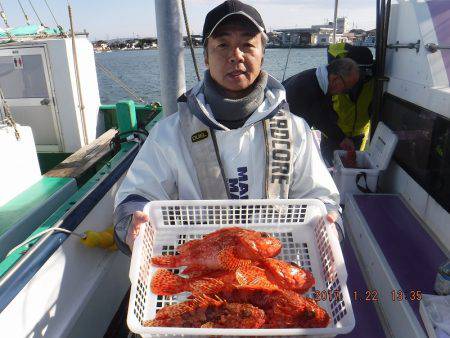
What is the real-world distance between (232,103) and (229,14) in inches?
18.7

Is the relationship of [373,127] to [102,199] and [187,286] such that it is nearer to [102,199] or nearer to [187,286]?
[102,199]

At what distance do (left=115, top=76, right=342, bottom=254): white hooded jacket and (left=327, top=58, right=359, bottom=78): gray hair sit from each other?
7.55 ft

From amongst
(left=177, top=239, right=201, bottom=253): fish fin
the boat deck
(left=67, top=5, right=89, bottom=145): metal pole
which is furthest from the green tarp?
the boat deck

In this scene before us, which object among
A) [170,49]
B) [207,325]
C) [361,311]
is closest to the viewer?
[207,325]

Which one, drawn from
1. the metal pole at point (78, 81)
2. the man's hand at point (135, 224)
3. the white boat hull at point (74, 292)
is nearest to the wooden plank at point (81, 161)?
the metal pole at point (78, 81)

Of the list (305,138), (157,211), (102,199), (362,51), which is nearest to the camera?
(157,211)

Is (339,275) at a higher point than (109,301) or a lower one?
higher

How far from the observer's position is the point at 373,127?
4.59 metres

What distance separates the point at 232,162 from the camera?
2145mm

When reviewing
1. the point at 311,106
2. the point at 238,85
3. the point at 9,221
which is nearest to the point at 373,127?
the point at 311,106

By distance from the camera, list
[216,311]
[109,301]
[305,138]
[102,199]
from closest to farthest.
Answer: [216,311], [305,138], [109,301], [102,199]

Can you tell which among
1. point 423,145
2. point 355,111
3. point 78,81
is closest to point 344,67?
point 355,111

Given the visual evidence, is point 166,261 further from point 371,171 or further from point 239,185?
point 371,171

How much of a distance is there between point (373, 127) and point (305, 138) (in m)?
2.79
